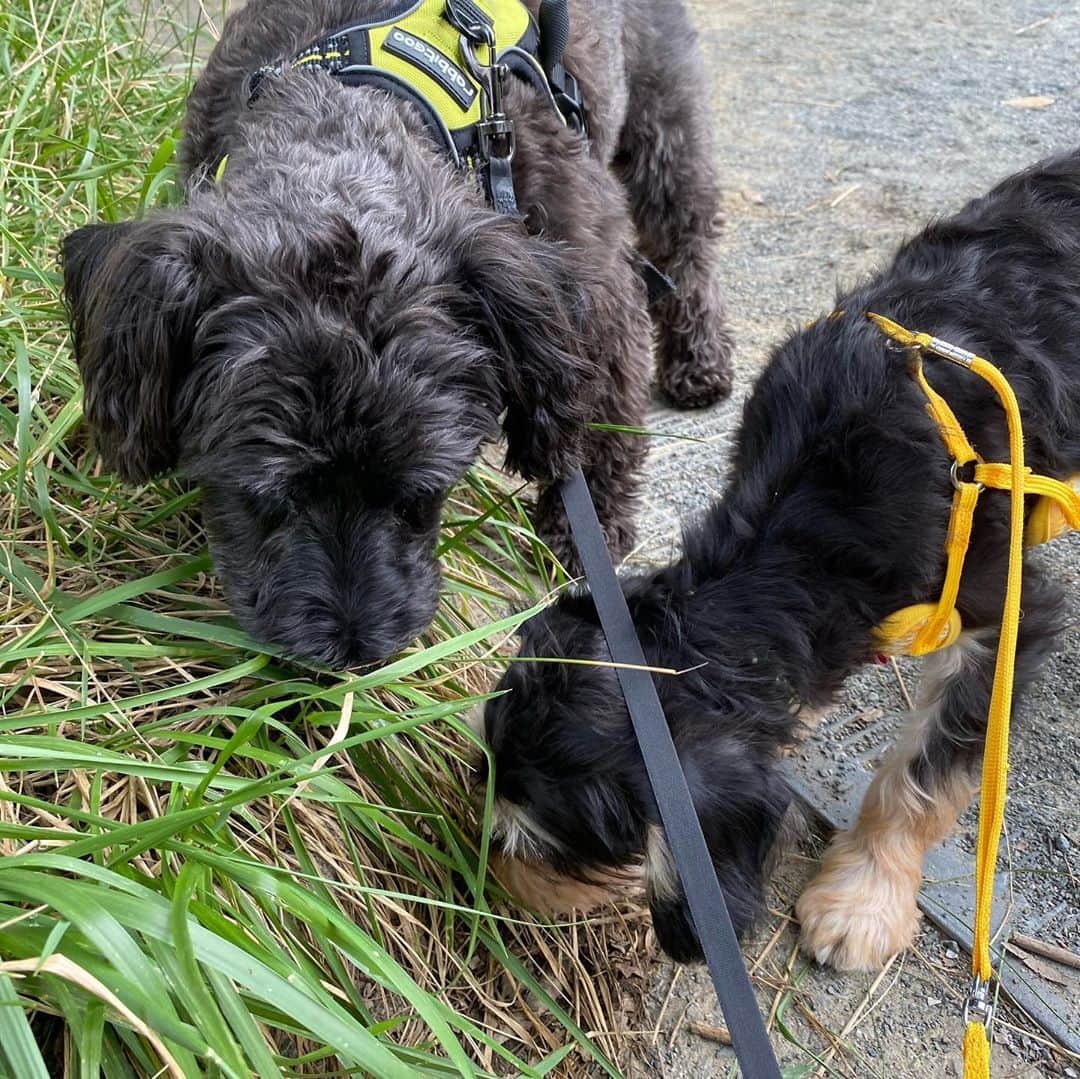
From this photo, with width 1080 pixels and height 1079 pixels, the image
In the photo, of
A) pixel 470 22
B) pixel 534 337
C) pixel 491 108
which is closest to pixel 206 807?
pixel 534 337

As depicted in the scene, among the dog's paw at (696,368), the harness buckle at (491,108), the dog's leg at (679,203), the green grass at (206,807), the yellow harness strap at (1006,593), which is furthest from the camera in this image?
the dog's paw at (696,368)

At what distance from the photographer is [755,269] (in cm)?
480

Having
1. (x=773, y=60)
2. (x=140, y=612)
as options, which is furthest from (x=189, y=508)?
(x=773, y=60)

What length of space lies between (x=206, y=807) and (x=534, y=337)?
1.25 m

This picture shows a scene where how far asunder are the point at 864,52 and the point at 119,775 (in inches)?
266

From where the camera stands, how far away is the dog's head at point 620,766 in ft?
5.85

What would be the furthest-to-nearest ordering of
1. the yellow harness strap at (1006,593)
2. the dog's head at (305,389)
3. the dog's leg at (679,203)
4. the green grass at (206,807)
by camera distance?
the dog's leg at (679,203) → the dog's head at (305,389) → the yellow harness strap at (1006,593) → the green grass at (206,807)

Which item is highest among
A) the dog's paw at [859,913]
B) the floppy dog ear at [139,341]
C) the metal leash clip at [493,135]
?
the metal leash clip at [493,135]

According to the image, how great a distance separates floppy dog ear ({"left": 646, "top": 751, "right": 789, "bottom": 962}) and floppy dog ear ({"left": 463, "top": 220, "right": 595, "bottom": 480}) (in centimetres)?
93

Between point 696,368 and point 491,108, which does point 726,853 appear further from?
point 696,368

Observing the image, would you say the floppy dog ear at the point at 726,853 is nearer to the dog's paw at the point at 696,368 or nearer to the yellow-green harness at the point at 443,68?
the yellow-green harness at the point at 443,68

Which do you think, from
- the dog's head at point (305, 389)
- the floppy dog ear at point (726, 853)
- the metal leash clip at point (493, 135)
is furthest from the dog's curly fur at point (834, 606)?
the metal leash clip at point (493, 135)

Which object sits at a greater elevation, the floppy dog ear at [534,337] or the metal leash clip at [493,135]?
the metal leash clip at [493,135]

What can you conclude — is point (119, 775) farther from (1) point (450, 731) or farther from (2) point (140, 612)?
(1) point (450, 731)
